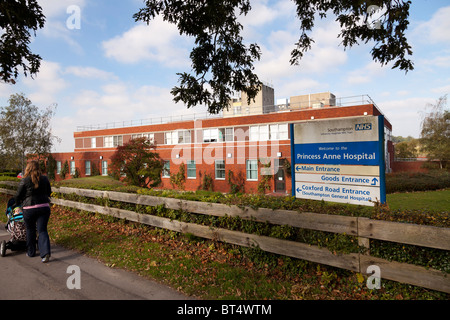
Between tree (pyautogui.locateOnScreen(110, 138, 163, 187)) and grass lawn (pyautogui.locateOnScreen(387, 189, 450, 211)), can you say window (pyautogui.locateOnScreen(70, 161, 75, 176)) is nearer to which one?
tree (pyautogui.locateOnScreen(110, 138, 163, 187))

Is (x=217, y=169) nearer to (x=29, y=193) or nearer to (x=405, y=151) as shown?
(x=29, y=193)

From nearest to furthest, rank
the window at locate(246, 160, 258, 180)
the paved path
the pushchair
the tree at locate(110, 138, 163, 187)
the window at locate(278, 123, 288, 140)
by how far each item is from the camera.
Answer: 1. the paved path
2. the pushchair
3. the tree at locate(110, 138, 163, 187)
4. the window at locate(246, 160, 258, 180)
5. the window at locate(278, 123, 288, 140)

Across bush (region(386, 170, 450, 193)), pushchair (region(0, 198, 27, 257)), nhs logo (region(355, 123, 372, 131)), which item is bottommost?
bush (region(386, 170, 450, 193))

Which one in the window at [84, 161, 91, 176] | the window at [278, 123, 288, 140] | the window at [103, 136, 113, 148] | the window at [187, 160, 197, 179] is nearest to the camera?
the window at [278, 123, 288, 140]

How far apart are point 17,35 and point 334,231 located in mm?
10968

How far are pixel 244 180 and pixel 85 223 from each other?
19.8 metres

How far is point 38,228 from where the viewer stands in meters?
5.97

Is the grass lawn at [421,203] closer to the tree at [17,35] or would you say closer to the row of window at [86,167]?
the tree at [17,35]

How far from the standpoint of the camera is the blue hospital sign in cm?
496

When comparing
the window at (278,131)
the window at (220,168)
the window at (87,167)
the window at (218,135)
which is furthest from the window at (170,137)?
the window at (87,167)

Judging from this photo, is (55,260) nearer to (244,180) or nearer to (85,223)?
(85,223)

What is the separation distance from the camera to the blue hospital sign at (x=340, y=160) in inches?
195

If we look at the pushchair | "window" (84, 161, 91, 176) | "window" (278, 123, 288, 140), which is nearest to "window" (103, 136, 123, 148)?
"window" (84, 161, 91, 176)

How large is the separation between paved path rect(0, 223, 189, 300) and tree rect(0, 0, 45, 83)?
6.32 meters
